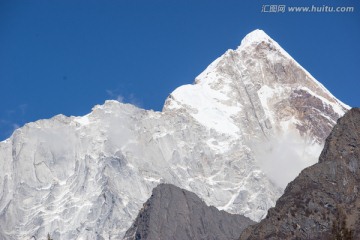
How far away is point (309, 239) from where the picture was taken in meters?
200

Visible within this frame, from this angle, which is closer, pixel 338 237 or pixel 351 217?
pixel 338 237

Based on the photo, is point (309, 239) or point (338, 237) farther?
point (309, 239)

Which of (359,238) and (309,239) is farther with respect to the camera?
(309,239)

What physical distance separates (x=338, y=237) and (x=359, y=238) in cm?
6142

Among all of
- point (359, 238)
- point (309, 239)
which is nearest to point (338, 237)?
point (359, 238)

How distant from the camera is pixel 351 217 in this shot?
199 m

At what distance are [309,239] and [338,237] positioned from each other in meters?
74.1

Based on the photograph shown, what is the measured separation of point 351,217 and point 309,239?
23.5 ft

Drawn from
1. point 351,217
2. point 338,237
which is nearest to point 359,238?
point 351,217

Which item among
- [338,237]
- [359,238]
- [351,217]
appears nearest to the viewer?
[338,237]

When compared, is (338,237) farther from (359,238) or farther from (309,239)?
(309,239)

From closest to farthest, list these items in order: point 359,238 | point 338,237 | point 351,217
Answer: point 338,237, point 359,238, point 351,217

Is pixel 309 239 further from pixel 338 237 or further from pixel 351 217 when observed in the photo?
pixel 338 237

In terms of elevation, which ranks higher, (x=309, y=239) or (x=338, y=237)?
(x=309, y=239)
